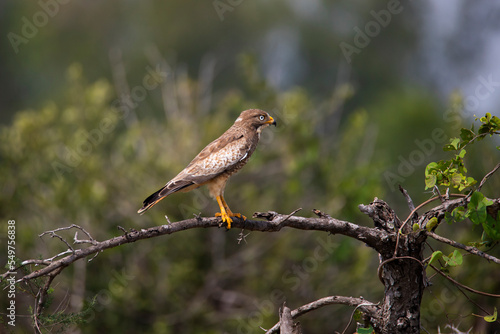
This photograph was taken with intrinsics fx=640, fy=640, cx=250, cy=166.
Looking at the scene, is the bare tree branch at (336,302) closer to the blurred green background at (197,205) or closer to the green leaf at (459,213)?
the green leaf at (459,213)

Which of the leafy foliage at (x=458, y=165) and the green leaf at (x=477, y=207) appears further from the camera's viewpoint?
the leafy foliage at (x=458, y=165)

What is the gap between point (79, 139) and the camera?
13.3 meters

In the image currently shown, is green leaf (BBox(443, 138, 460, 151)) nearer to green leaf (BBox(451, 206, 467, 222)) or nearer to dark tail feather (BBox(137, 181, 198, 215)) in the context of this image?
green leaf (BBox(451, 206, 467, 222))

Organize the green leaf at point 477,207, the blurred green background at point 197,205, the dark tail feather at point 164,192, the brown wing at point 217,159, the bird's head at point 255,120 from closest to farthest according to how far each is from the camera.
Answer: the green leaf at point 477,207 → the dark tail feather at point 164,192 → the brown wing at point 217,159 → the bird's head at point 255,120 → the blurred green background at point 197,205

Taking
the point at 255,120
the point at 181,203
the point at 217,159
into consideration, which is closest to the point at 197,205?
the point at 181,203

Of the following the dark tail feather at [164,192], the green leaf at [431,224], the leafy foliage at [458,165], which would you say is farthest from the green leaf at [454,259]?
the dark tail feather at [164,192]

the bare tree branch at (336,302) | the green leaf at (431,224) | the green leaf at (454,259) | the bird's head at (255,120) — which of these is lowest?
the bare tree branch at (336,302)

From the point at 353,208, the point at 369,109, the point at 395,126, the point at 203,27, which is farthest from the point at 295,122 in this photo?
the point at 203,27

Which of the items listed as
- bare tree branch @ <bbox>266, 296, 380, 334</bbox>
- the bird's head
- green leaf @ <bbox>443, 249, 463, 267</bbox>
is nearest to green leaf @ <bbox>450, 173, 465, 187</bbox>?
green leaf @ <bbox>443, 249, 463, 267</bbox>

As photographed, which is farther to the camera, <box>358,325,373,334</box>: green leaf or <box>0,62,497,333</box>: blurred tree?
<box>0,62,497,333</box>: blurred tree

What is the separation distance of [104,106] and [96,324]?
190 inches

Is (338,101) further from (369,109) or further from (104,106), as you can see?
(369,109)

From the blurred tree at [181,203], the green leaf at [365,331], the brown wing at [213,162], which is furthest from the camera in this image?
the blurred tree at [181,203]

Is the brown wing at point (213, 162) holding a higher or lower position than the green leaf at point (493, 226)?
higher
